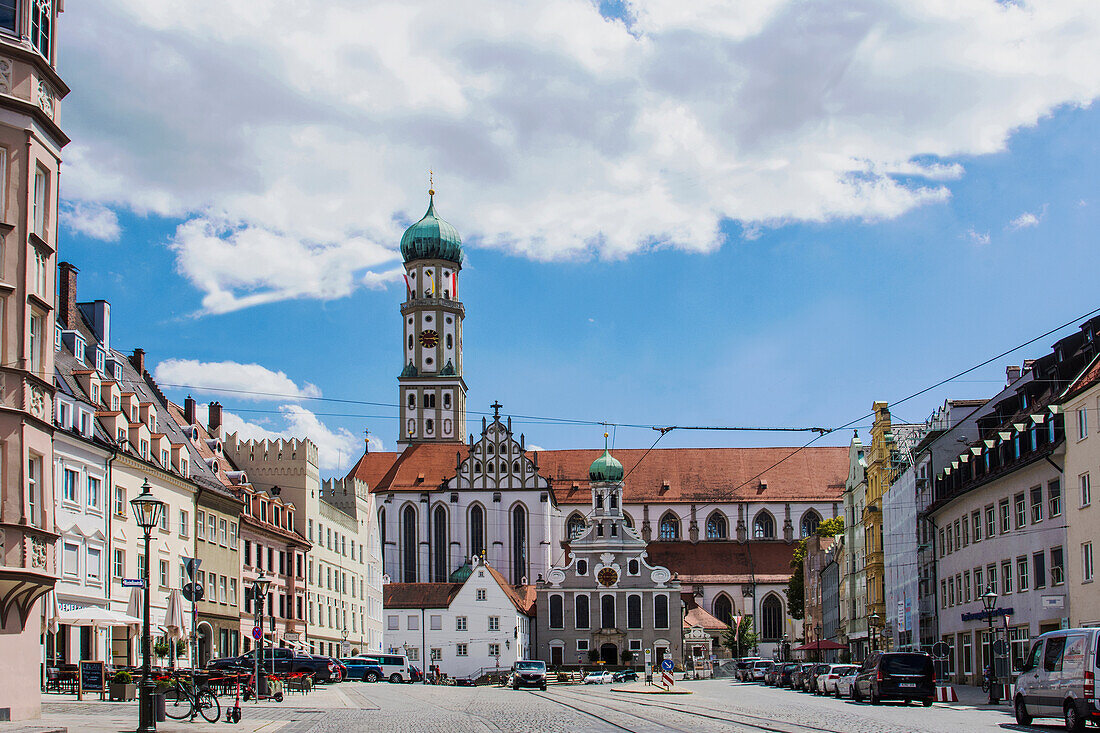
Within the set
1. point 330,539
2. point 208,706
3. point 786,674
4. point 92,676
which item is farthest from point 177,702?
point 330,539

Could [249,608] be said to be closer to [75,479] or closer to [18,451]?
[75,479]

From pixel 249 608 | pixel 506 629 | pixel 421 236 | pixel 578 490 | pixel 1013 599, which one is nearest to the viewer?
pixel 1013 599

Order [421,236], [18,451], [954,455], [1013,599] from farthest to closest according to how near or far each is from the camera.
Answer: [421,236] < [954,455] < [1013,599] < [18,451]

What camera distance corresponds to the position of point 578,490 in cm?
11875

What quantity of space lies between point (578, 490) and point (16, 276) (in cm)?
9839

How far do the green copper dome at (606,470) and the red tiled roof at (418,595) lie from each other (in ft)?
56.8

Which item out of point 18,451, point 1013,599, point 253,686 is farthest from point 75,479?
point 1013,599

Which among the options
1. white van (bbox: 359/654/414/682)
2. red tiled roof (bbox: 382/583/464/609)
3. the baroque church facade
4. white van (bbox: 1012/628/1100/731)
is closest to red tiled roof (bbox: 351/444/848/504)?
the baroque church facade

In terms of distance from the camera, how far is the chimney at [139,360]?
187ft

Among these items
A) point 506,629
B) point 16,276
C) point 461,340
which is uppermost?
point 461,340

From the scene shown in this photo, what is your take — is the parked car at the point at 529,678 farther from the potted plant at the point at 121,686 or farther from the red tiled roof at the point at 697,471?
the red tiled roof at the point at 697,471

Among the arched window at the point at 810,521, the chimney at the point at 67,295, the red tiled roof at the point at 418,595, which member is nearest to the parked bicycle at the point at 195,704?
the chimney at the point at 67,295

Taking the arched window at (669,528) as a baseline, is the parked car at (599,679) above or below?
below

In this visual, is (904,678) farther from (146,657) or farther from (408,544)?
(408,544)
